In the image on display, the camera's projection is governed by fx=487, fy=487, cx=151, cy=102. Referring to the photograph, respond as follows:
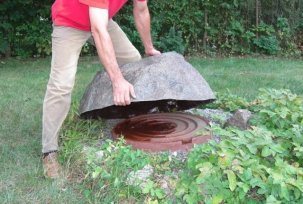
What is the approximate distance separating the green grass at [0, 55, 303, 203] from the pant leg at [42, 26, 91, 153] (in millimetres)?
330

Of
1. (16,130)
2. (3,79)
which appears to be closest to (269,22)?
(3,79)

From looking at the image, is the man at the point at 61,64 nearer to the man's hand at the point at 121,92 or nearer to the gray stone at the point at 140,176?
the man's hand at the point at 121,92

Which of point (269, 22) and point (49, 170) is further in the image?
point (269, 22)

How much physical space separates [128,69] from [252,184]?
1.56 meters

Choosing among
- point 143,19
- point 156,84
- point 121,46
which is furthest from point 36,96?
point 156,84

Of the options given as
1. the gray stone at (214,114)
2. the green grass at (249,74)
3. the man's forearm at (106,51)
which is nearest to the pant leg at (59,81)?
the man's forearm at (106,51)

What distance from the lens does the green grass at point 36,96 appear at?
339 cm

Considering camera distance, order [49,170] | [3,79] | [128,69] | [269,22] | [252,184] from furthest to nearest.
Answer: [269,22]
[3,79]
[128,69]
[49,170]
[252,184]

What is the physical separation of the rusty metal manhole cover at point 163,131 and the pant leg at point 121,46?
52 centimetres

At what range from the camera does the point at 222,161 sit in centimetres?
277

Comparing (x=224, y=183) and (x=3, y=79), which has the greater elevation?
(x=224, y=183)

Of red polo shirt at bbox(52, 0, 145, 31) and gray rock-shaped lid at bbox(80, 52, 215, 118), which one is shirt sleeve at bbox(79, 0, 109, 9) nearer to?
red polo shirt at bbox(52, 0, 145, 31)

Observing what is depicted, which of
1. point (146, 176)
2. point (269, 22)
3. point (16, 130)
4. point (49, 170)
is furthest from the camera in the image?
point (269, 22)

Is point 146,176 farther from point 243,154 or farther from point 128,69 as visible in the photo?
point 128,69
